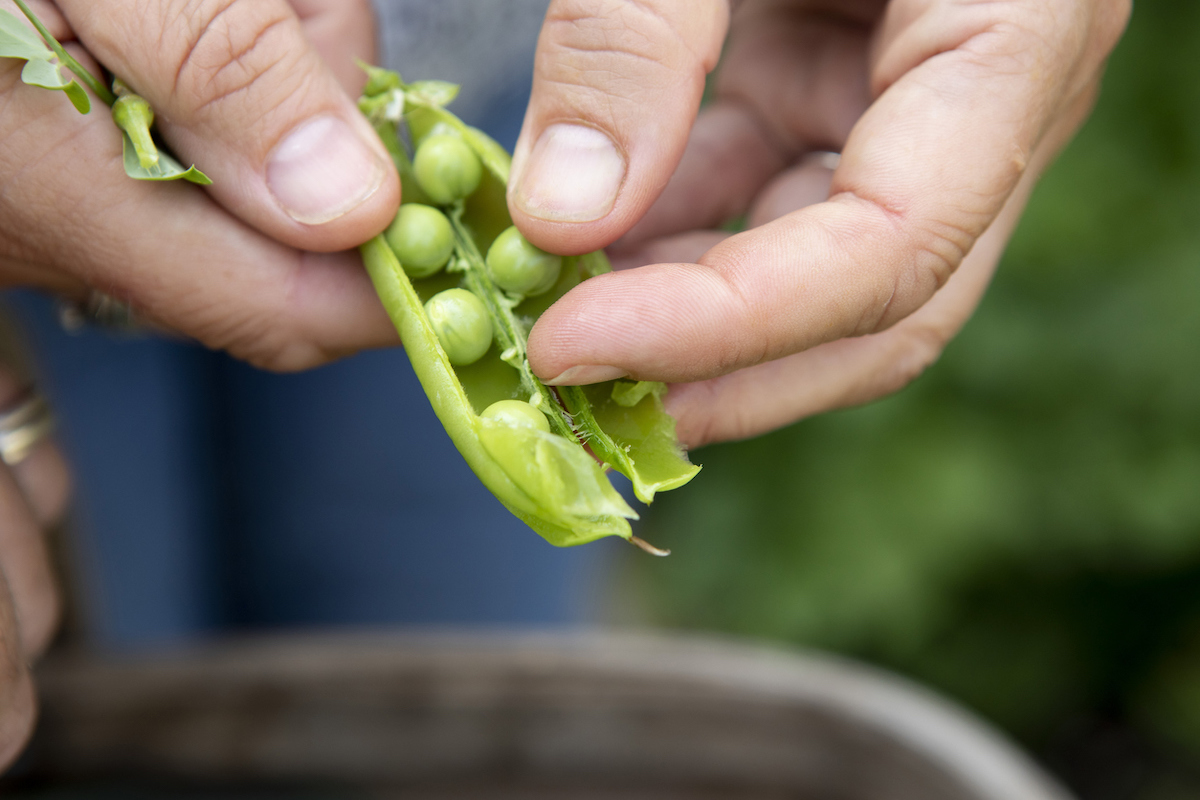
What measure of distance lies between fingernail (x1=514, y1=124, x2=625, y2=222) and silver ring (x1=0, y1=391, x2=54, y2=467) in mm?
1285

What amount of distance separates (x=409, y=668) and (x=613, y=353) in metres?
1.64

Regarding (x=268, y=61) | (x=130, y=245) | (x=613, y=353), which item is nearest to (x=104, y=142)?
(x=130, y=245)

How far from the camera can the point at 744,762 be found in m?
2.56

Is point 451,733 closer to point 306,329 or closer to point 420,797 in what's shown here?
point 420,797

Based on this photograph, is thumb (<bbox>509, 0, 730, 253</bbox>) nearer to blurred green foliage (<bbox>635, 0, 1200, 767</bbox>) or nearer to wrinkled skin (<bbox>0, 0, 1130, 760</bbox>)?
wrinkled skin (<bbox>0, 0, 1130, 760</bbox>)

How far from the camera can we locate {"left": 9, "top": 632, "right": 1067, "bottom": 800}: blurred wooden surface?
96.4 inches

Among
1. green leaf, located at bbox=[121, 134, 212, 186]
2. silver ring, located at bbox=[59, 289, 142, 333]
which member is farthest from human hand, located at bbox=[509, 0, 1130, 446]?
silver ring, located at bbox=[59, 289, 142, 333]

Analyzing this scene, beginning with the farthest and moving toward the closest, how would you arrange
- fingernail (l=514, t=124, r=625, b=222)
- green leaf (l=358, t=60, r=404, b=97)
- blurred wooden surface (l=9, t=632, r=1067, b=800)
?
blurred wooden surface (l=9, t=632, r=1067, b=800)
green leaf (l=358, t=60, r=404, b=97)
fingernail (l=514, t=124, r=625, b=222)

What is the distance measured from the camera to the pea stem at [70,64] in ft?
4.30

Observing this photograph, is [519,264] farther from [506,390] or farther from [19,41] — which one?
[19,41]

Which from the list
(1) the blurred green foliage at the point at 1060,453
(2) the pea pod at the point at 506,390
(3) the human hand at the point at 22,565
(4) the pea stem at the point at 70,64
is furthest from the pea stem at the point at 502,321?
(1) the blurred green foliage at the point at 1060,453

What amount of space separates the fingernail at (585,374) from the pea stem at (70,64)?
90cm

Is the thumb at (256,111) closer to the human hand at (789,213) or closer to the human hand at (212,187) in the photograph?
the human hand at (212,187)

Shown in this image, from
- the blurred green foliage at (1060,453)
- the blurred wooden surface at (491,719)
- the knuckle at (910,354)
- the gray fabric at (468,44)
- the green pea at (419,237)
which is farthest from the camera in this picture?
the blurred green foliage at (1060,453)
